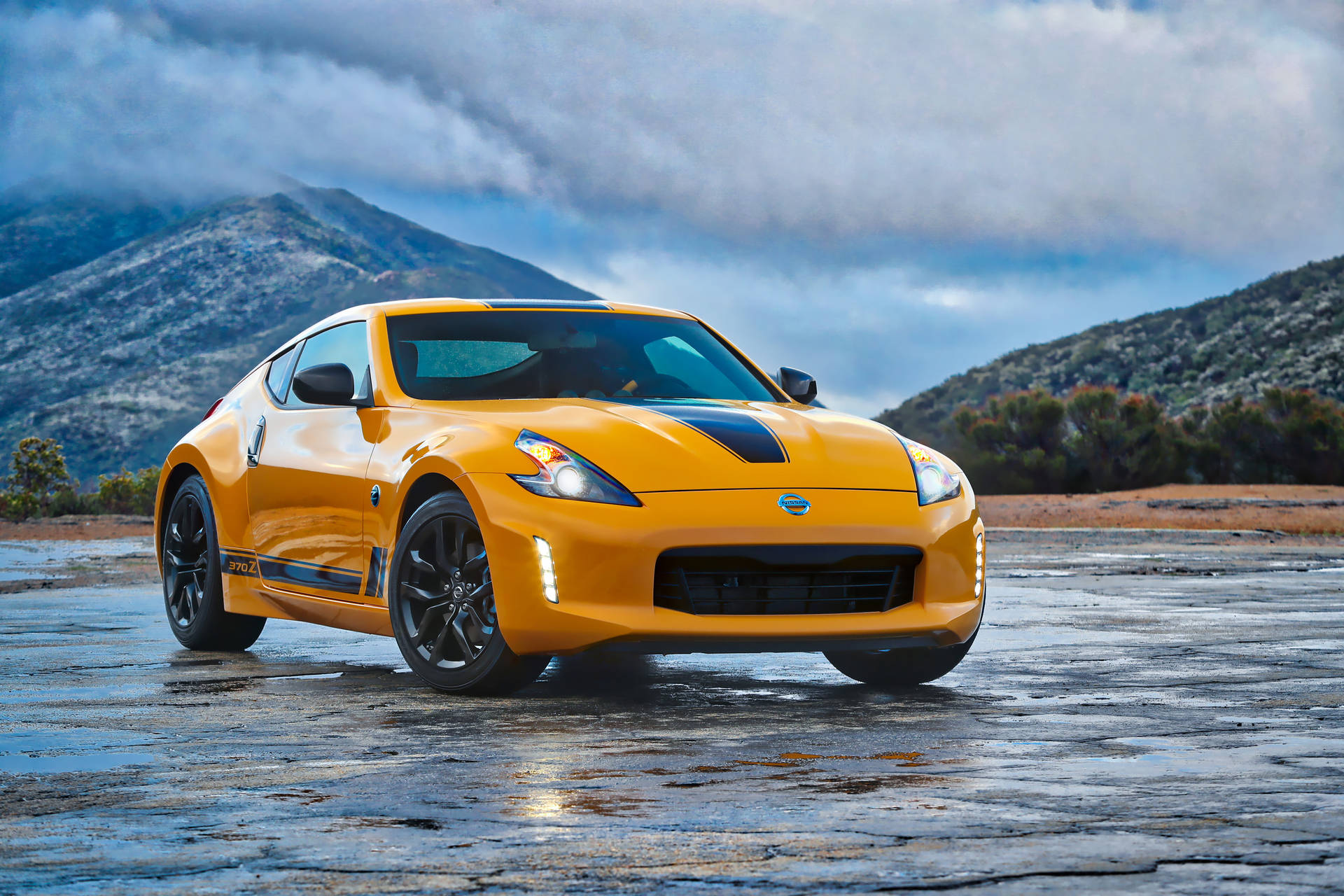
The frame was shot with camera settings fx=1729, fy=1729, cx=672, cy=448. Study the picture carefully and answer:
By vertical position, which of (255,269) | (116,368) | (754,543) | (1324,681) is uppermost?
(255,269)

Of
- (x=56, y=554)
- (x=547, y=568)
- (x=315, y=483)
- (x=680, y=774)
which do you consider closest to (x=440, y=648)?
(x=547, y=568)

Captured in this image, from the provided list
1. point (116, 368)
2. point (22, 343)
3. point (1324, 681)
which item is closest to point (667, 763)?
point (1324, 681)

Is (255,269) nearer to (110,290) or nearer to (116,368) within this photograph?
(110,290)

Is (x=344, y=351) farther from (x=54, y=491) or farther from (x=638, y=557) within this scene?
(x=54, y=491)

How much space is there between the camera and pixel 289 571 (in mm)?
7328

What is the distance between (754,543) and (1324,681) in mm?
2507

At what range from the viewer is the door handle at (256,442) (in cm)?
771

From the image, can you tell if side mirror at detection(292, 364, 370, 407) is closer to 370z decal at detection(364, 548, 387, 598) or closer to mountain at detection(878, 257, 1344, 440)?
370z decal at detection(364, 548, 387, 598)

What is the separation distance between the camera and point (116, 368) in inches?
5837

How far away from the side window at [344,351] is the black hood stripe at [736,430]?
1.41 metres

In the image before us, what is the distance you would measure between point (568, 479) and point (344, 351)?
214 centimetres

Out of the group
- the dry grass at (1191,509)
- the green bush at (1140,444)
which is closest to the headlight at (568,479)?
the dry grass at (1191,509)

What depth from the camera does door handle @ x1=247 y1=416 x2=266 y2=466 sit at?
A: 7.71 metres

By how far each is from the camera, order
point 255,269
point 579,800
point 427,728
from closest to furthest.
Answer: point 579,800, point 427,728, point 255,269
